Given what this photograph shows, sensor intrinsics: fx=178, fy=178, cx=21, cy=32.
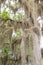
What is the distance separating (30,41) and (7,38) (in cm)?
44

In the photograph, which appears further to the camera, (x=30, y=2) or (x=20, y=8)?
(x=20, y=8)

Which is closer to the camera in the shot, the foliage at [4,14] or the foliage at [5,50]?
the foliage at [4,14]

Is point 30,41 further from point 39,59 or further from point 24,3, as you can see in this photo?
point 24,3

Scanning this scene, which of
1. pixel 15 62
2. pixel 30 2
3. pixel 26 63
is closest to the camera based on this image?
pixel 30 2

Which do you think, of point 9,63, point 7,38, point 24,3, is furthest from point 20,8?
point 9,63

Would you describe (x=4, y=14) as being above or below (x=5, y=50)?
above

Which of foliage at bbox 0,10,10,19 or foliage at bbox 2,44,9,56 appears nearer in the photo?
foliage at bbox 0,10,10,19

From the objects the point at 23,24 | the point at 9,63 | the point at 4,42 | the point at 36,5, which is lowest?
the point at 9,63

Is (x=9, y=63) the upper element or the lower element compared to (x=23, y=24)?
lower

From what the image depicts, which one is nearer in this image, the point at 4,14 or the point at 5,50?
the point at 4,14

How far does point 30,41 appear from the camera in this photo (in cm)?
305

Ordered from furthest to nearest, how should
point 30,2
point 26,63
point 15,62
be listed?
point 15,62
point 26,63
point 30,2

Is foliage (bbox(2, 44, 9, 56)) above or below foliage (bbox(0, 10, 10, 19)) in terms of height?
below

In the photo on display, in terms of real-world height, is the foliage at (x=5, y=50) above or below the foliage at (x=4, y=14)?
below
